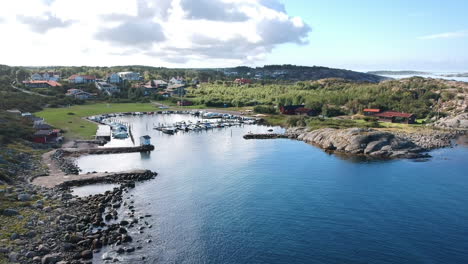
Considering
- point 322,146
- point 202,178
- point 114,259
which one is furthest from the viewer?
point 322,146

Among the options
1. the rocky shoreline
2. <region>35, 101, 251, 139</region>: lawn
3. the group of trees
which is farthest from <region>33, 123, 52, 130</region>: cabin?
the group of trees

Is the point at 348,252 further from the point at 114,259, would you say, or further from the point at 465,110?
the point at 465,110

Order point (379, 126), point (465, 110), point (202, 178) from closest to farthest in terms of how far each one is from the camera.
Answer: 1. point (202, 178)
2. point (379, 126)
3. point (465, 110)

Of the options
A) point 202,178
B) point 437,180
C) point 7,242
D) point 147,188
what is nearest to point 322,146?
point 437,180

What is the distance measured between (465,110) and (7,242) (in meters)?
116

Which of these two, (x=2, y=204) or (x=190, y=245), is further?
(x=2, y=204)

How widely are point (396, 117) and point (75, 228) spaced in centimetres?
9161

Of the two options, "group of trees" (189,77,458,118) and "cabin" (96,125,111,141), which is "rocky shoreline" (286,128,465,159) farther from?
"cabin" (96,125,111,141)

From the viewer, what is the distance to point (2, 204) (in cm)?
3631

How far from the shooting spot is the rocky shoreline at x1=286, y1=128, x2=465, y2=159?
2596 inches

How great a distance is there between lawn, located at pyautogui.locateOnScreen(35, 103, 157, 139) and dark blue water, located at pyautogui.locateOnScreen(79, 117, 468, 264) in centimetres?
2233

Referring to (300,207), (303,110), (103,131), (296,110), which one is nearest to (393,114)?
(303,110)

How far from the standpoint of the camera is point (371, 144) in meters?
68.0

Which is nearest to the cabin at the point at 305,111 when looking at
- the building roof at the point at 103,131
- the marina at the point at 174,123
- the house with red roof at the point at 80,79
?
the marina at the point at 174,123
